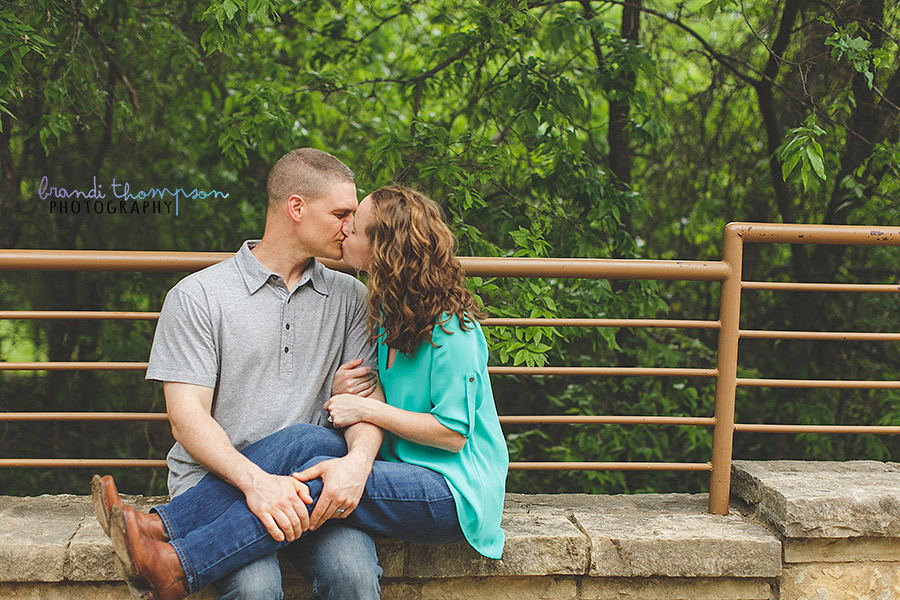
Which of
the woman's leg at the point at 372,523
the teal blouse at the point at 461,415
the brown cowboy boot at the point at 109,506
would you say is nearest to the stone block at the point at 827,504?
the teal blouse at the point at 461,415

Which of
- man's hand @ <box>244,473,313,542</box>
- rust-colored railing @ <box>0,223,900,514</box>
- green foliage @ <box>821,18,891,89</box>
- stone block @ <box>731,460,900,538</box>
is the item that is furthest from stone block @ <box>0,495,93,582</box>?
green foliage @ <box>821,18,891,89</box>

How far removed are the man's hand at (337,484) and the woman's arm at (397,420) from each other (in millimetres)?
123

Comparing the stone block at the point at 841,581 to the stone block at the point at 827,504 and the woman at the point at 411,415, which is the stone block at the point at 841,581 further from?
the woman at the point at 411,415

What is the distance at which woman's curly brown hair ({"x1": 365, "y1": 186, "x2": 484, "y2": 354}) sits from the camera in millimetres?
2047

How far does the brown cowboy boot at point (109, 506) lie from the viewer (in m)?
1.84

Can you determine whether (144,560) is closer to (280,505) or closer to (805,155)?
(280,505)

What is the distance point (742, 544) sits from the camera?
2.40 metres

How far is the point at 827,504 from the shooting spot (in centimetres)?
242

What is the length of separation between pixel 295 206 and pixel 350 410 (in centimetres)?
63

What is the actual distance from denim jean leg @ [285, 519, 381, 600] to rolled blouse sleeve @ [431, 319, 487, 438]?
1.32 ft

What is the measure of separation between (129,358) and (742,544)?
169 inches

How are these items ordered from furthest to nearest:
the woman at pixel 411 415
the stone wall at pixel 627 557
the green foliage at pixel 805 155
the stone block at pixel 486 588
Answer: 1. the green foliage at pixel 805 155
2. the stone block at pixel 486 588
3. the stone wall at pixel 627 557
4. the woman at pixel 411 415

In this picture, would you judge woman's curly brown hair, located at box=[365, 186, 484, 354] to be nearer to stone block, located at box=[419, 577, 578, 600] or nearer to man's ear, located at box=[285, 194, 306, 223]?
man's ear, located at box=[285, 194, 306, 223]

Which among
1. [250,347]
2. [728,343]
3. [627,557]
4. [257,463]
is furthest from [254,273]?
[728,343]
